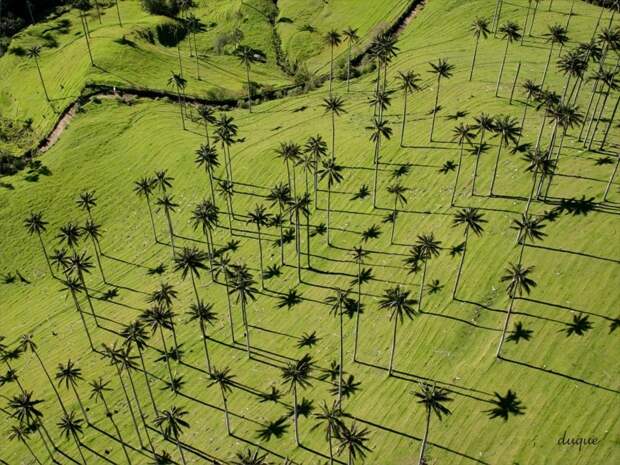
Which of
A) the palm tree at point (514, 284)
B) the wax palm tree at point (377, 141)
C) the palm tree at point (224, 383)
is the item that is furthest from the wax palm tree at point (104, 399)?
the wax palm tree at point (377, 141)

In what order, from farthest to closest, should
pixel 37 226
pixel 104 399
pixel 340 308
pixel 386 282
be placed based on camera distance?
pixel 37 226
pixel 386 282
pixel 104 399
pixel 340 308

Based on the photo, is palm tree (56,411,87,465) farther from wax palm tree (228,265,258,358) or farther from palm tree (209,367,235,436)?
wax palm tree (228,265,258,358)

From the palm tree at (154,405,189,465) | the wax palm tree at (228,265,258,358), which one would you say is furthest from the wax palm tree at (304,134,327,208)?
the palm tree at (154,405,189,465)

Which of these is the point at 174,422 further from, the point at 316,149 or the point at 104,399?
the point at 316,149

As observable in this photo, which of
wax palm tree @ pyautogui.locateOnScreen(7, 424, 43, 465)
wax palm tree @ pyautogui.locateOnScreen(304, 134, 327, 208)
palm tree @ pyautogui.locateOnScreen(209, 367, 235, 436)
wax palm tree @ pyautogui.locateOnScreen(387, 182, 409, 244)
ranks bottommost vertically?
wax palm tree @ pyautogui.locateOnScreen(7, 424, 43, 465)

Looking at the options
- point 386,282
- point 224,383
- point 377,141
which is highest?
point 377,141

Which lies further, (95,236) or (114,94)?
(114,94)

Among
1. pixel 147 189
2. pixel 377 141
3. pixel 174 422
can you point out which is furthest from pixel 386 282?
pixel 147 189

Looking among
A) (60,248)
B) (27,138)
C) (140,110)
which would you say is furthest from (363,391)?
(27,138)

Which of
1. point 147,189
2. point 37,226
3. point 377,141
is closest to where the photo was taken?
point 37,226

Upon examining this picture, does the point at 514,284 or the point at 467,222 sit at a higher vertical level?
the point at 514,284
